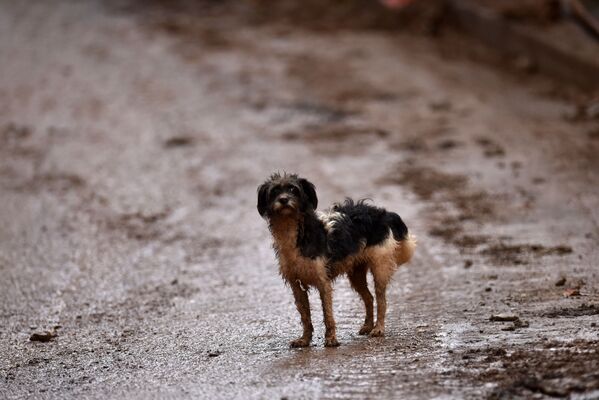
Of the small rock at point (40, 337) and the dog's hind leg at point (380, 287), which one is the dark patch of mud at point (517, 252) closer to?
the dog's hind leg at point (380, 287)

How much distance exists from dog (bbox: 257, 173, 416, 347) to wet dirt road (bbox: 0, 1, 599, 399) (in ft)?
1.09

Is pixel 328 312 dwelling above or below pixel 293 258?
below

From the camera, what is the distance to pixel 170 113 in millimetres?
16922

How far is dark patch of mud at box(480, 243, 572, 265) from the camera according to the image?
9.84m

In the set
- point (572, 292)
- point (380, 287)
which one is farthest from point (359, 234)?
point (572, 292)

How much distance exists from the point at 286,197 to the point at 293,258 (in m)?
0.50

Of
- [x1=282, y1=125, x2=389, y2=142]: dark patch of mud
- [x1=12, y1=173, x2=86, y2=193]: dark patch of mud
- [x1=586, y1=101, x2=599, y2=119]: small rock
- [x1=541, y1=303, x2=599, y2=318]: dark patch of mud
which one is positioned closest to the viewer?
[x1=541, y1=303, x2=599, y2=318]: dark patch of mud

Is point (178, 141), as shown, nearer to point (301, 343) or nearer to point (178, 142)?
point (178, 142)

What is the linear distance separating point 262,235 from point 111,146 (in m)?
4.60

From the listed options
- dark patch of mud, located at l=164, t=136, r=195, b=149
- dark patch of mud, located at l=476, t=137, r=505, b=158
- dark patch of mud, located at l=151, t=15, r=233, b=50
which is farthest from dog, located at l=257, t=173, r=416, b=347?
dark patch of mud, located at l=151, t=15, r=233, b=50

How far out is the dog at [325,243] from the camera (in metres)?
7.13

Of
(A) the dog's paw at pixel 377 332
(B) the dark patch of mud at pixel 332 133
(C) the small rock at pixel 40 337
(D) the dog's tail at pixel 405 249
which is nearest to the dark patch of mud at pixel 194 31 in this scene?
(B) the dark patch of mud at pixel 332 133

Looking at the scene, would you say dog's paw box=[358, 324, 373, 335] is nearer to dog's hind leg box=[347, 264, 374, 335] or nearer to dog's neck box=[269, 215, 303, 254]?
dog's hind leg box=[347, 264, 374, 335]

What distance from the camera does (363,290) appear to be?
781 centimetres
